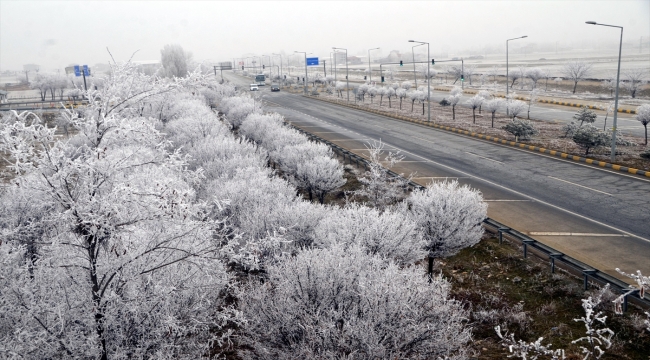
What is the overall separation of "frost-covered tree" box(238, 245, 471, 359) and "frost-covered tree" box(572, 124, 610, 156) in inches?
861

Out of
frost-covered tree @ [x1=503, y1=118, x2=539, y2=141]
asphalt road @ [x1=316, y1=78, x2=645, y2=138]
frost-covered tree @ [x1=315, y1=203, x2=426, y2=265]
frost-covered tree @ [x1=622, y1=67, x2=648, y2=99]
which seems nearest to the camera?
frost-covered tree @ [x1=315, y1=203, x2=426, y2=265]

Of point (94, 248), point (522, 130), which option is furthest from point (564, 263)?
point (522, 130)

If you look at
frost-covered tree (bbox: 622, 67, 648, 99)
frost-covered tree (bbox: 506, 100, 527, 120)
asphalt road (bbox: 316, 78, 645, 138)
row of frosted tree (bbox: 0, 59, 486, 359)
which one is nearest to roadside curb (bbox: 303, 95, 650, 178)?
frost-covered tree (bbox: 506, 100, 527, 120)

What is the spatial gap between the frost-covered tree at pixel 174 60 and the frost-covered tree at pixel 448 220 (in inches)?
3452

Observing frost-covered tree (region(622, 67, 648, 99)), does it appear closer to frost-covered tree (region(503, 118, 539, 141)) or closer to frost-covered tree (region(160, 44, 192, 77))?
frost-covered tree (region(503, 118, 539, 141))

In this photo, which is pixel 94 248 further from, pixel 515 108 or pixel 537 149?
pixel 515 108

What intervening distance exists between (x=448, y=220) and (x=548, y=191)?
→ 921 centimetres

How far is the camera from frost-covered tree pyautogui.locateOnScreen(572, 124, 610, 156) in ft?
84.7

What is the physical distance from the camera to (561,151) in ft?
89.7

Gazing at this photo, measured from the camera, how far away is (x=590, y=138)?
2584 cm

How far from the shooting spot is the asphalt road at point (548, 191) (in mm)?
14401

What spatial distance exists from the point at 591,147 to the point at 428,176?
36.2 ft

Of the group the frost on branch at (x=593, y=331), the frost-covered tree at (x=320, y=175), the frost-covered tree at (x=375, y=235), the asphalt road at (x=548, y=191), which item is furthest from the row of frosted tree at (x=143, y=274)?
the frost-covered tree at (x=320, y=175)

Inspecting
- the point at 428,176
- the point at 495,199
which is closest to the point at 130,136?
the point at 495,199
